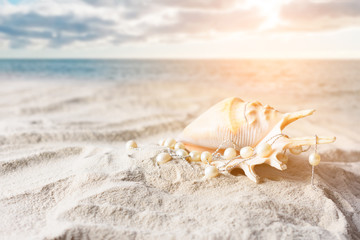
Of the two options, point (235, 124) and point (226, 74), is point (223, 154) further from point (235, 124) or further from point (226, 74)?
point (226, 74)

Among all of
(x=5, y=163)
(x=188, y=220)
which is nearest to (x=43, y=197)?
(x=5, y=163)

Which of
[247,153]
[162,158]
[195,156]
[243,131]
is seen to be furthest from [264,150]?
[162,158]

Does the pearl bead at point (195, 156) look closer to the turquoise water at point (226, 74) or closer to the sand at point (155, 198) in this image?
the sand at point (155, 198)

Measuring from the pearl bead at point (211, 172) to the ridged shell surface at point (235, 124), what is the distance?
9.9 inches

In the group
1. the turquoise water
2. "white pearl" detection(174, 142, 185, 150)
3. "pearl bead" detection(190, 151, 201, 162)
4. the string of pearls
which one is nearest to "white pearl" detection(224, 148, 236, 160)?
the string of pearls

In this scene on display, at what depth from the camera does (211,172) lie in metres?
1.36

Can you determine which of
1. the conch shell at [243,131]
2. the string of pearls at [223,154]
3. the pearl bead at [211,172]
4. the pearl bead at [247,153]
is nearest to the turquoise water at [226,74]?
the conch shell at [243,131]

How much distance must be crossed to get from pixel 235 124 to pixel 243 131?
6cm

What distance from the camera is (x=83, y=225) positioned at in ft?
3.46

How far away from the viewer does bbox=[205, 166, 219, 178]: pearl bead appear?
4.45 ft

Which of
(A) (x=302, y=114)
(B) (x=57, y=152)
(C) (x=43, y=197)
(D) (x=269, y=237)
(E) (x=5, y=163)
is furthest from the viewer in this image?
(B) (x=57, y=152)

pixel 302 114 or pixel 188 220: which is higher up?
pixel 302 114

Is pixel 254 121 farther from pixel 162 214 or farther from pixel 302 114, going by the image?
pixel 162 214

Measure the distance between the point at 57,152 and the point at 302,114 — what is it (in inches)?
55.6
